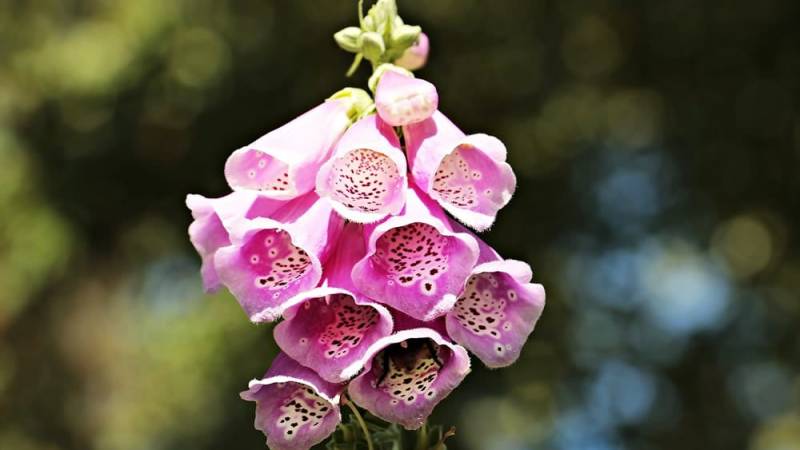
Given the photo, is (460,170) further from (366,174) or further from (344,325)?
(344,325)

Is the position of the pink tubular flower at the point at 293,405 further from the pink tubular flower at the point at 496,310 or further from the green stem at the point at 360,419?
the pink tubular flower at the point at 496,310

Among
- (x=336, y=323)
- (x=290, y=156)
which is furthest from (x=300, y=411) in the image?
(x=290, y=156)

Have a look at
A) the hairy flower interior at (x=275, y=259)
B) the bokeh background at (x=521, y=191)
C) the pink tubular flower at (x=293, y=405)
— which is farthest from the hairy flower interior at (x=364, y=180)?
the bokeh background at (x=521, y=191)

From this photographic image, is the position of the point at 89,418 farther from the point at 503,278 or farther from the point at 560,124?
the point at 503,278

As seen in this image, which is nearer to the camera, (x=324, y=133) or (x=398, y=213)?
(x=398, y=213)

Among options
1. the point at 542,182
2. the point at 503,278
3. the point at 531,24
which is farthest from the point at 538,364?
the point at 503,278

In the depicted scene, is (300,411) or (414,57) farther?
(414,57)

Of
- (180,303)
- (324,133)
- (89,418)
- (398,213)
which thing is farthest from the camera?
(89,418)
